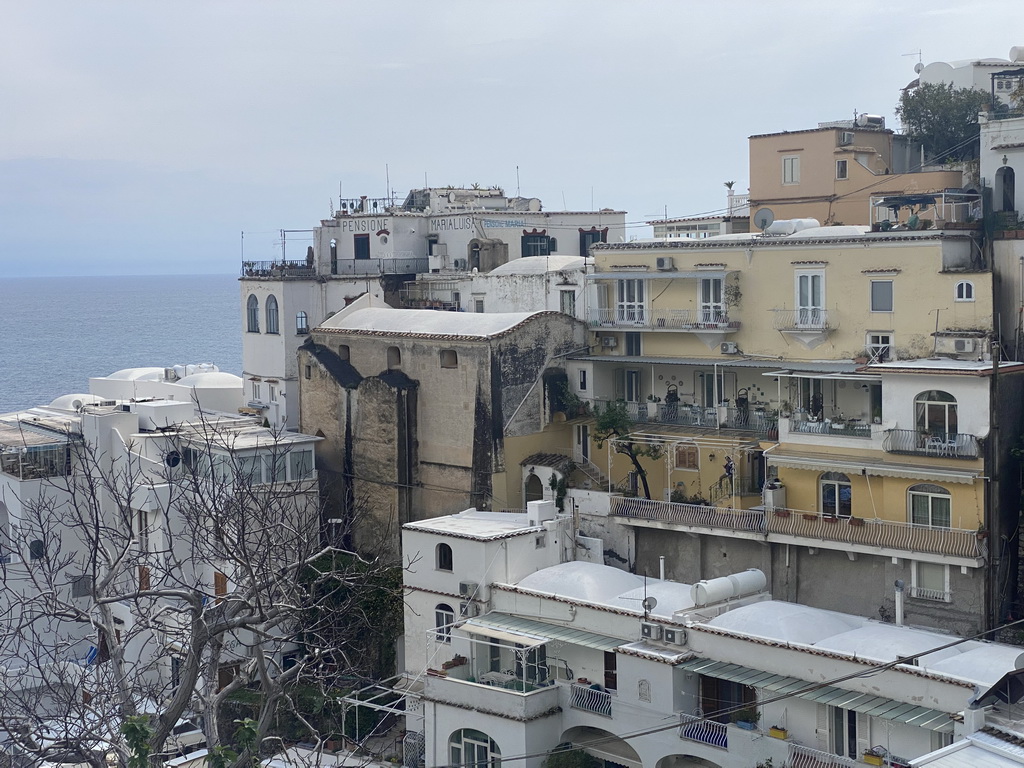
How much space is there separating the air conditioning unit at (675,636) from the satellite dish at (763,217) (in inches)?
780

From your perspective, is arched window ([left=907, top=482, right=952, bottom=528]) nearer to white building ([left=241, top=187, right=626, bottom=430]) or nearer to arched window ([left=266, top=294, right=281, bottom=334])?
white building ([left=241, top=187, right=626, bottom=430])

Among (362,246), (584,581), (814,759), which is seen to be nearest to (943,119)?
(362,246)

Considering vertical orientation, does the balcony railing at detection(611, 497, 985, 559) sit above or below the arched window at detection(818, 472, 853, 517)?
below

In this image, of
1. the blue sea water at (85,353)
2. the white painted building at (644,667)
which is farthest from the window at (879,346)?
the blue sea water at (85,353)

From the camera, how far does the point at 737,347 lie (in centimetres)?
3903

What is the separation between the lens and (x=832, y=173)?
153ft

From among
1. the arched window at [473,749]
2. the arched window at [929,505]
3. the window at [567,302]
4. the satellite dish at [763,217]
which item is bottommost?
the arched window at [473,749]

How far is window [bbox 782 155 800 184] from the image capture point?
156ft

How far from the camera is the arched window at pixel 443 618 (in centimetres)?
3506

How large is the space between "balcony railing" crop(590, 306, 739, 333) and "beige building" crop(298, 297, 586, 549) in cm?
91

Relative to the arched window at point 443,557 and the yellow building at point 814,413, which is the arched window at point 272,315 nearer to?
the yellow building at point 814,413

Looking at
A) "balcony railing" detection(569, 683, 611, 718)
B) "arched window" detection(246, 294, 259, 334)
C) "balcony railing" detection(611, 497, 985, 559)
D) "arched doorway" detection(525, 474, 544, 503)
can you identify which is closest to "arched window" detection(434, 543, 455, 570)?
"balcony railing" detection(611, 497, 985, 559)

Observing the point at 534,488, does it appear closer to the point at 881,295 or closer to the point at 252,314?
the point at 881,295

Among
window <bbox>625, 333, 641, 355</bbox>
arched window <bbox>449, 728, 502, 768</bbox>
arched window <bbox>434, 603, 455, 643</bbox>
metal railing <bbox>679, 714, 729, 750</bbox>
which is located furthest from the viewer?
window <bbox>625, 333, 641, 355</bbox>
